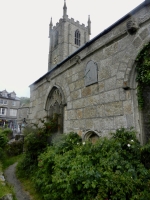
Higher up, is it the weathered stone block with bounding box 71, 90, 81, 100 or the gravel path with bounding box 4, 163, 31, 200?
the weathered stone block with bounding box 71, 90, 81, 100

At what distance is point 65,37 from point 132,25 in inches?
1332

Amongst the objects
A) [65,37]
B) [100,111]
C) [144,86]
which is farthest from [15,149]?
[65,37]

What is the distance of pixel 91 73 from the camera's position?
5.39 meters

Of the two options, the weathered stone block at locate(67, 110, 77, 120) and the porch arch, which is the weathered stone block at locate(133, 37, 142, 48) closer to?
the weathered stone block at locate(67, 110, 77, 120)

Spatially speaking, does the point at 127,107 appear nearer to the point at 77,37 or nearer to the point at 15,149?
the point at 15,149

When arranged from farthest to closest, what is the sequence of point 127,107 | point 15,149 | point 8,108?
1. point 8,108
2. point 15,149
3. point 127,107

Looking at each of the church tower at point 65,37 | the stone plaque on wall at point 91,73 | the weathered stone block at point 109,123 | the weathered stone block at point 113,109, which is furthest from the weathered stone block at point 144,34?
the church tower at point 65,37

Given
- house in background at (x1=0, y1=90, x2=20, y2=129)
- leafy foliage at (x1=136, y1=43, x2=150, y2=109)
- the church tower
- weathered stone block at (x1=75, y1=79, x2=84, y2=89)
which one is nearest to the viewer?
leafy foliage at (x1=136, y1=43, x2=150, y2=109)

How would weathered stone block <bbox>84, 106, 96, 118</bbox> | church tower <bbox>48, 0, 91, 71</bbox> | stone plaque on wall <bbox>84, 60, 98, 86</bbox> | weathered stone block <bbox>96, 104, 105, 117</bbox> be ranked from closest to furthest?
1. weathered stone block <bbox>96, 104, 105, 117</bbox>
2. weathered stone block <bbox>84, 106, 96, 118</bbox>
3. stone plaque on wall <bbox>84, 60, 98, 86</bbox>
4. church tower <bbox>48, 0, 91, 71</bbox>

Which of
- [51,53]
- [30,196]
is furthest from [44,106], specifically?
[51,53]

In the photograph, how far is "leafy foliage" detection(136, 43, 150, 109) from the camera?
3.78m

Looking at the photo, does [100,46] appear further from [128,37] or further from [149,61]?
[149,61]

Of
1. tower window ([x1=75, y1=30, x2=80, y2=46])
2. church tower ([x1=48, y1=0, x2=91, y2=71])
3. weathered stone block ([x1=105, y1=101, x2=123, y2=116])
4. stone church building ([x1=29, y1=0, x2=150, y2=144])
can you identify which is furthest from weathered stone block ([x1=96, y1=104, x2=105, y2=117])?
tower window ([x1=75, y1=30, x2=80, y2=46])

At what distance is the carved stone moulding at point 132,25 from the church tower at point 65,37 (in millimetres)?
30780
